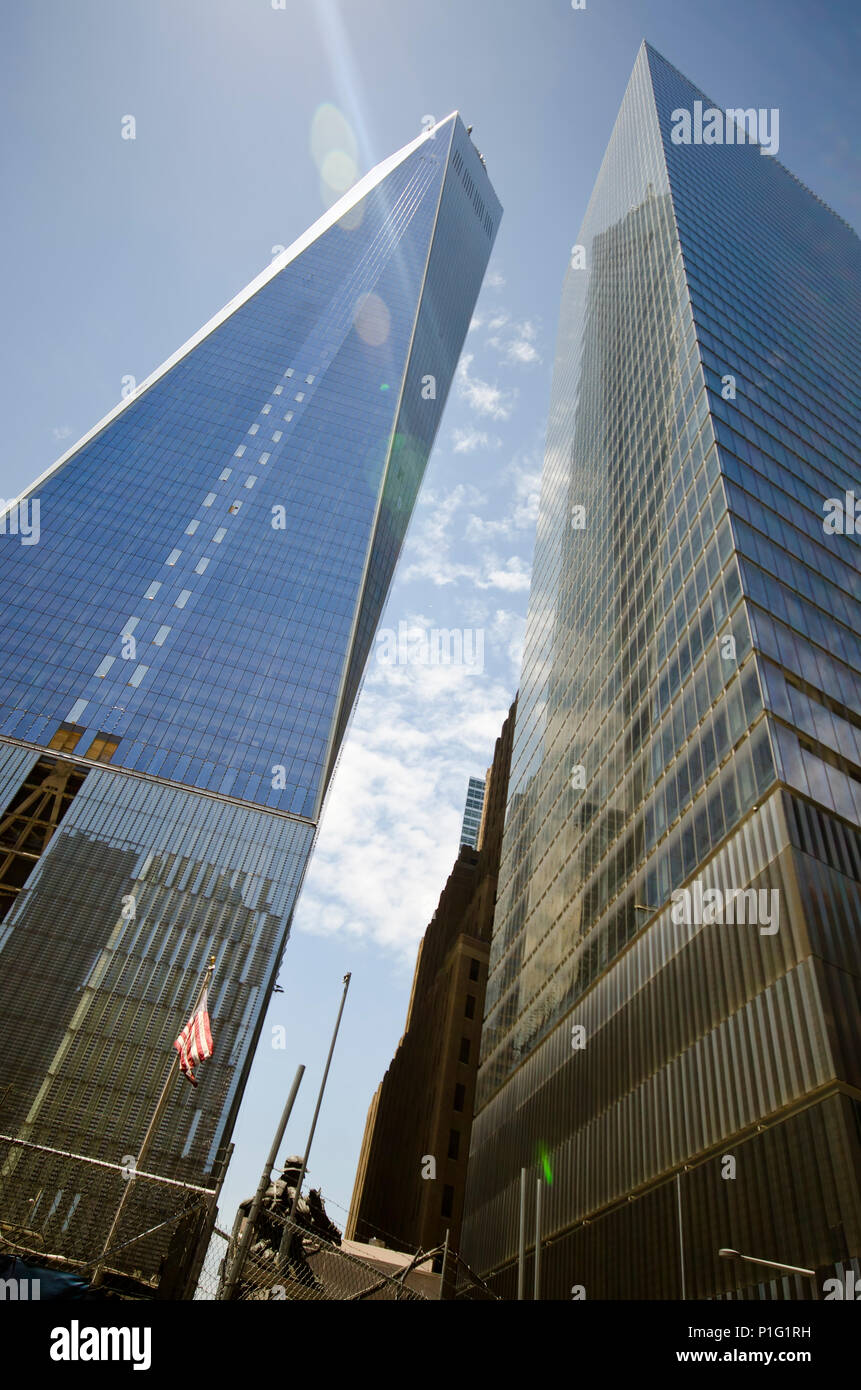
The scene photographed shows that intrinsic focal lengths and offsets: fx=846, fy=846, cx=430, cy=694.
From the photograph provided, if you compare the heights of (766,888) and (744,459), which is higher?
(744,459)

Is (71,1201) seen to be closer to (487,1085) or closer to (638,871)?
(487,1085)

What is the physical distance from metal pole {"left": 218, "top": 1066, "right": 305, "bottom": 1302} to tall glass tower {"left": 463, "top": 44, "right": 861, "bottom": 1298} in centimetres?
1299

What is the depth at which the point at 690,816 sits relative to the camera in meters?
30.9

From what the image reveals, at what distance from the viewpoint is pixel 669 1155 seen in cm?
2505

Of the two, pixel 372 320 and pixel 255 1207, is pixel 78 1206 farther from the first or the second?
pixel 372 320

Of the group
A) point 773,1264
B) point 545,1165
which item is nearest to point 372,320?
point 545,1165

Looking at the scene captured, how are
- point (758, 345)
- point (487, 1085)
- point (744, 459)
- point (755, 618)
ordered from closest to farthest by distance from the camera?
point (755, 618), point (744, 459), point (487, 1085), point (758, 345)

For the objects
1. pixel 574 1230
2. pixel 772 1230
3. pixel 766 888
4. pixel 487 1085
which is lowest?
pixel 772 1230

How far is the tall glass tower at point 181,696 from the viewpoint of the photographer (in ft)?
179

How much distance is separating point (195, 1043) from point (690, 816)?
60.5 ft

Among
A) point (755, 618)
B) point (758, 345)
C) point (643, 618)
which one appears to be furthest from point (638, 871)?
point (758, 345)
